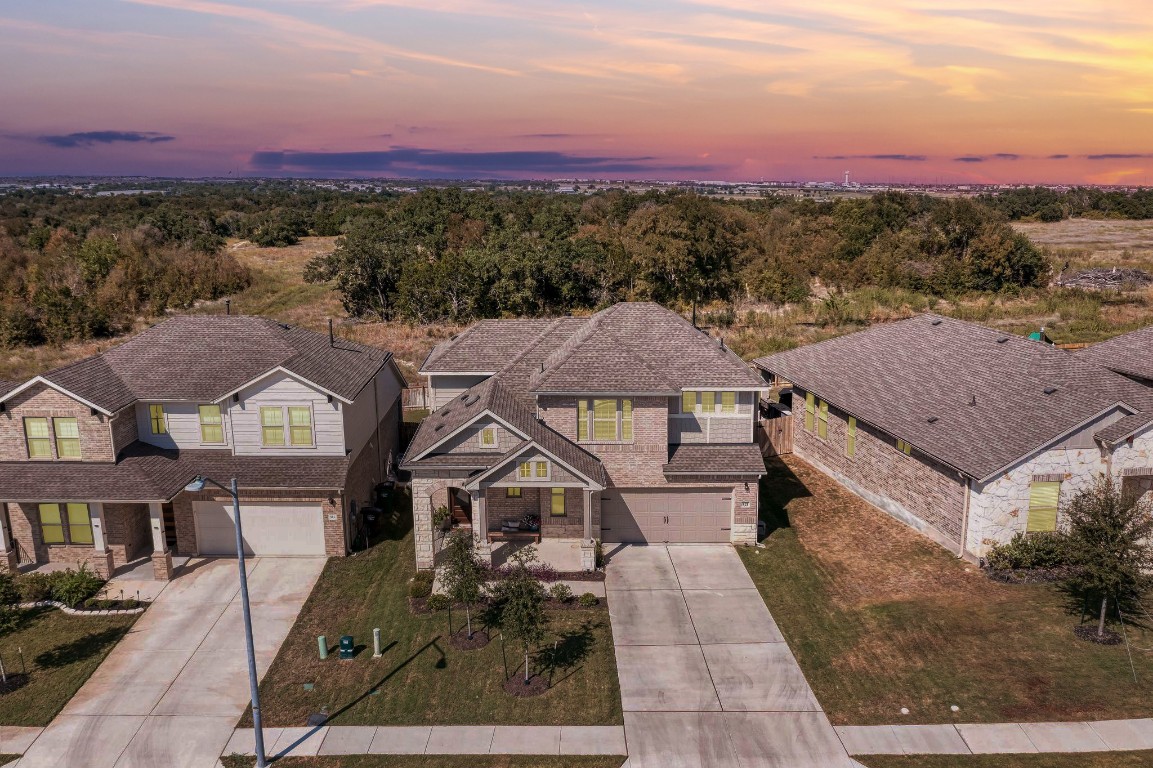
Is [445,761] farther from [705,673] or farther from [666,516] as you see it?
[666,516]

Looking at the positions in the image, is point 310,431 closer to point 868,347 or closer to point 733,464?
point 733,464

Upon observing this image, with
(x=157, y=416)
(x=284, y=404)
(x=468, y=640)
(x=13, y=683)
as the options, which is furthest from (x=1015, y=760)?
(x=157, y=416)

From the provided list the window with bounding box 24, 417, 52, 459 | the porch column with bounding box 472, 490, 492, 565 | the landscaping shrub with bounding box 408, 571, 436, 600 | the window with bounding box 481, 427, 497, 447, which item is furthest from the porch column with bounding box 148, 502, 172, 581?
the window with bounding box 481, 427, 497, 447

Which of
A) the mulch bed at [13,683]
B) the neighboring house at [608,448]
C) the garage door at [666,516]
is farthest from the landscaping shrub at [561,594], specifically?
the mulch bed at [13,683]

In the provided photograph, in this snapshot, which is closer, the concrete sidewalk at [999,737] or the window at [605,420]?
the concrete sidewalk at [999,737]

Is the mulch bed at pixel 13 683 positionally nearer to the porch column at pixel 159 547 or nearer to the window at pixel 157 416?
the porch column at pixel 159 547

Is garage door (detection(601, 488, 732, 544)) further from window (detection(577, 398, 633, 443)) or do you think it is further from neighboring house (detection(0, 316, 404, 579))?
neighboring house (detection(0, 316, 404, 579))

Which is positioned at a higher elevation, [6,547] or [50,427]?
[50,427]
